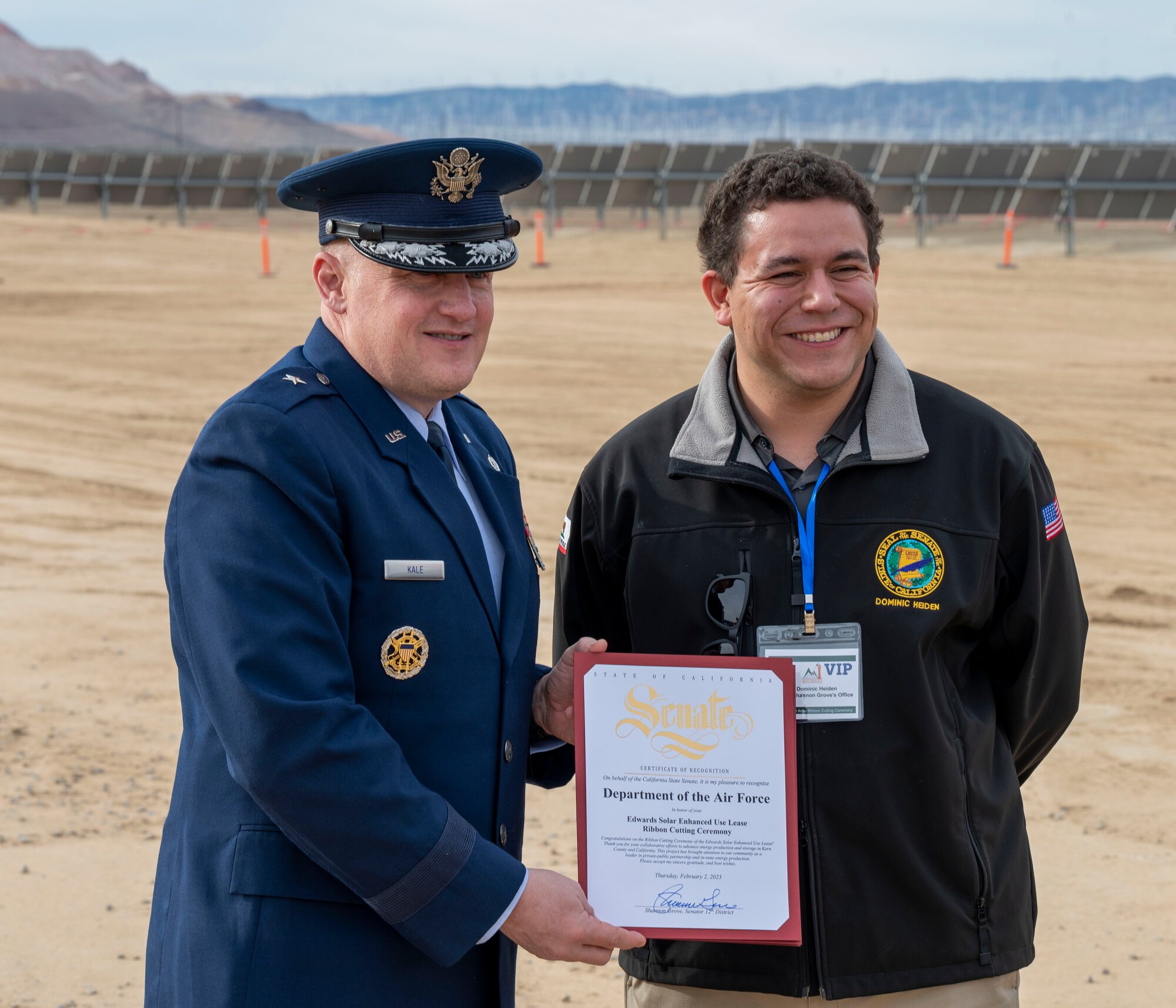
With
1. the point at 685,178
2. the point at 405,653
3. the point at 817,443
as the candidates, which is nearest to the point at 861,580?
the point at 817,443

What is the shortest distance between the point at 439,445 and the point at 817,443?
71 centimetres

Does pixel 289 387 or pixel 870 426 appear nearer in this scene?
pixel 289 387

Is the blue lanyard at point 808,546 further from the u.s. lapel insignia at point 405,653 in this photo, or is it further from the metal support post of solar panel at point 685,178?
the metal support post of solar panel at point 685,178

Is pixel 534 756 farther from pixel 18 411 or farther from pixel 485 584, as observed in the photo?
pixel 18 411

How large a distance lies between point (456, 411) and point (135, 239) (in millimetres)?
27306

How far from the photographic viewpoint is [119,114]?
88.8 metres

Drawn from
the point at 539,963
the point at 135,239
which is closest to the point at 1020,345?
the point at 539,963

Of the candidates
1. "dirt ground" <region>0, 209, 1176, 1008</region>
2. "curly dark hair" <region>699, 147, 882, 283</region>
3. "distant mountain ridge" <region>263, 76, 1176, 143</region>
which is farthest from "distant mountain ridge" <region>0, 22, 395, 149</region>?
"curly dark hair" <region>699, 147, 882, 283</region>

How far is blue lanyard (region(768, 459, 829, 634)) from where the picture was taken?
237 centimetres

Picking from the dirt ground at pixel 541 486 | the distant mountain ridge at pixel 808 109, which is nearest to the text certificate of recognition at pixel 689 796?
the dirt ground at pixel 541 486

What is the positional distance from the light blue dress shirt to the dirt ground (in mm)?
2110

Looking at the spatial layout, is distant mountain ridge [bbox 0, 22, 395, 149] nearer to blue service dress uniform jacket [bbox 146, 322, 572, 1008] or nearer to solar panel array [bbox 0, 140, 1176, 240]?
solar panel array [bbox 0, 140, 1176, 240]
